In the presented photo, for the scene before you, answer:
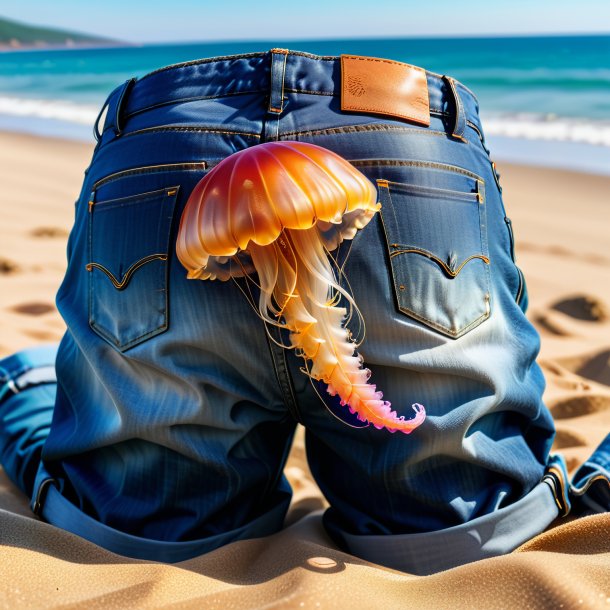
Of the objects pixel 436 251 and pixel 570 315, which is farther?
pixel 570 315

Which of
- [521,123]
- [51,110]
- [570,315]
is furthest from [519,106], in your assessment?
[570,315]

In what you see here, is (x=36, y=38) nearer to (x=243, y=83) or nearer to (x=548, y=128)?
(x=548, y=128)

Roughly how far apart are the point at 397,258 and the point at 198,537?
65 cm

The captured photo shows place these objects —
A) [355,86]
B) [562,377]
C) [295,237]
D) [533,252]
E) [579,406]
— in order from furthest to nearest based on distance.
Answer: [533,252] → [562,377] → [579,406] → [355,86] → [295,237]

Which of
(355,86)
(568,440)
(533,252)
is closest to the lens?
(355,86)

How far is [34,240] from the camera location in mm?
4203

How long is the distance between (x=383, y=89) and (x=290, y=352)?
472mm

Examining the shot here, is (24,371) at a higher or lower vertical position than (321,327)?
lower

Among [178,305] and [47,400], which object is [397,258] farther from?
[47,400]

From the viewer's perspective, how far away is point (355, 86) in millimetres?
1237

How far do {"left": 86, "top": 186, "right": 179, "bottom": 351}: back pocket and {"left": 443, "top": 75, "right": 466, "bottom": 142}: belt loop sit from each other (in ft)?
1.63

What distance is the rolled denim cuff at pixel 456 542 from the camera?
1290 millimetres

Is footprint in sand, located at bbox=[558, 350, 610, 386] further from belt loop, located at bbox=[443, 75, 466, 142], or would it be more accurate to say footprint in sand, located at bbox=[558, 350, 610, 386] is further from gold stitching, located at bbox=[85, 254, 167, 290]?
gold stitching, located at bbox=[85, 254, 167, 290]

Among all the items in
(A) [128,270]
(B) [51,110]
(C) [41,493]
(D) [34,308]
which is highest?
(A) [128,270]
